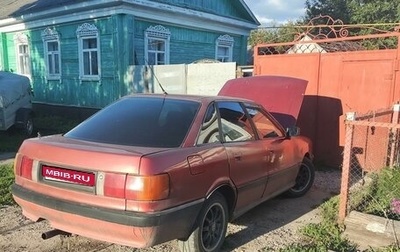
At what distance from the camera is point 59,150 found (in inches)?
128

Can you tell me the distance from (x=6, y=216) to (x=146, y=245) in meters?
2.56

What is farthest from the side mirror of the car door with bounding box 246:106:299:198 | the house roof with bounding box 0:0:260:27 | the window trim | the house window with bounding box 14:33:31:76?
the house window with bounding box 14:33:31:76

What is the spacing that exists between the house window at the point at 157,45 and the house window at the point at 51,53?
392 cm

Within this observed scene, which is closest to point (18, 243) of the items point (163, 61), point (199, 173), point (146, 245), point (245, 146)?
point (146, 245)

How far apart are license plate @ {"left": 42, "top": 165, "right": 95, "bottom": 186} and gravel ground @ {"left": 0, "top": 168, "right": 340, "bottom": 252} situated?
3.03 ft

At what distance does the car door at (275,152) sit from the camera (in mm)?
4602

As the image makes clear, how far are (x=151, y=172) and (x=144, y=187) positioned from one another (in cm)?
12

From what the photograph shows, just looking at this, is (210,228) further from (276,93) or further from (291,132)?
(276,93)

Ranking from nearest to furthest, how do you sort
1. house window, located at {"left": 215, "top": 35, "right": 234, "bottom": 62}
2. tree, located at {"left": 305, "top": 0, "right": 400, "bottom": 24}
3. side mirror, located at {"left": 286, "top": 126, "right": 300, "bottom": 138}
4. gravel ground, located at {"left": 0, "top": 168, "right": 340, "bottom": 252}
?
gravel ground, located at {"left": 0, "top": 168, "right": 340, "bottom": 252}
side mirror, located at {"left": 286, "top": 126, "right": 300, "bottom": 138}
house window, located at {"left": 215, "top": 35, "right": 234, "bottom": 62}
tree, located at {"left": 305, "top": 0, "right": 400, "bottom": 24}

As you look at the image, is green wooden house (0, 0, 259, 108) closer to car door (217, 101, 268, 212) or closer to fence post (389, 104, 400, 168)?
fence post (389, 104, 400, 168)

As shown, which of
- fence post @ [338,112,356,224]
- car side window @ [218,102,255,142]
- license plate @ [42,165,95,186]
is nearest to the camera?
license plate @ [42,165,95,186]

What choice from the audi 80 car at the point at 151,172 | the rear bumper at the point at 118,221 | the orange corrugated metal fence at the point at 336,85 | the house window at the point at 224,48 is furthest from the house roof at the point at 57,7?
the rear bumper at the point at 118,221

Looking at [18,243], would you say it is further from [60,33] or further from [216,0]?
[216,0]

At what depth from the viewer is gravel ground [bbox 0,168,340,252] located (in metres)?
3.86
